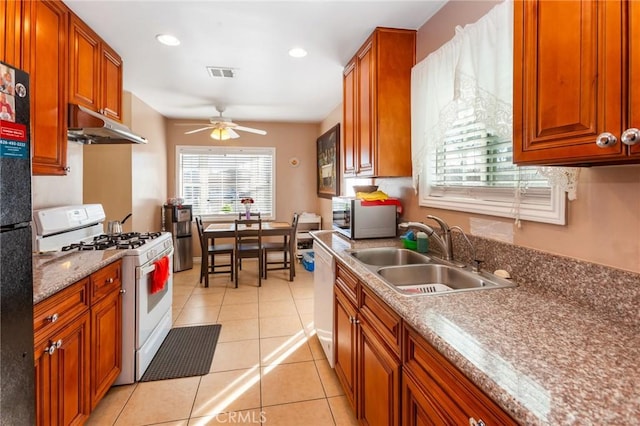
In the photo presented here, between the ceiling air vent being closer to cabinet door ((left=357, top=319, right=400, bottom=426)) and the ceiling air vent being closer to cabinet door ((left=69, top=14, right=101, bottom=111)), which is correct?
cabinet door ((left=69, top=14, right=101, bottom=111))

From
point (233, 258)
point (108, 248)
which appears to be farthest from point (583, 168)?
point (233, 258)

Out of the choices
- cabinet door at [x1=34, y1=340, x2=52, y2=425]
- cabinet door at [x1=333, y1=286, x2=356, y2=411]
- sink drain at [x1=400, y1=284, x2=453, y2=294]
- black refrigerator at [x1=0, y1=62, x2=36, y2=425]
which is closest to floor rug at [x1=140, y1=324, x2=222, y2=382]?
cabinet door at [x1=34, y1=340, x2=52, y2=425]

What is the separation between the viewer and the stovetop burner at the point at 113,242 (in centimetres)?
219

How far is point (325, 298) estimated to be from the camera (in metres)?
2.36

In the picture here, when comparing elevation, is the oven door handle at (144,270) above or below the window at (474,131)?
below

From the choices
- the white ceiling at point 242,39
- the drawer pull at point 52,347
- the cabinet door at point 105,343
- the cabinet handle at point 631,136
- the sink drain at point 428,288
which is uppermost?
the white ceiling at point 242,39

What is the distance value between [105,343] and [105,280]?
1.24 feet

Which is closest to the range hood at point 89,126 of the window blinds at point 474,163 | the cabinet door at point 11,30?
→ the cabinet door at point 11,30

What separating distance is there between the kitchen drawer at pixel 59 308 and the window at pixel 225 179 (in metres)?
4.01

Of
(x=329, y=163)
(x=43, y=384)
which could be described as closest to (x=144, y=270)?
(x=43, y=384)

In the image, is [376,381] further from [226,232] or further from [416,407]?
[226,232]

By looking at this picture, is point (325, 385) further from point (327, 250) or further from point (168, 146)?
point (168, 146)

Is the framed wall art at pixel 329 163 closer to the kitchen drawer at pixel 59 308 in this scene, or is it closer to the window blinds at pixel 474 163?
the window blinds at pixel 474 163

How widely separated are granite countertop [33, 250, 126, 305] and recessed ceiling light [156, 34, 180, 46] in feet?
5.43
